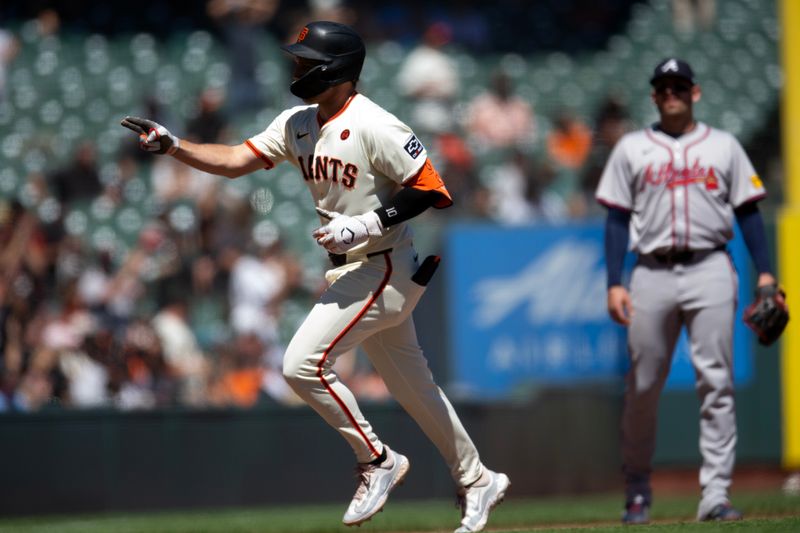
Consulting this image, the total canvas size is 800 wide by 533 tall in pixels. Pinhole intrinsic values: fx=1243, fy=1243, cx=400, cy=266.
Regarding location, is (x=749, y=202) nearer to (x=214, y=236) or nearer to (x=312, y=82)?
(x=312, y=82)

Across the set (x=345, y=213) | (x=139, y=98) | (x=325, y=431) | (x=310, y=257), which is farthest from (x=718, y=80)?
(x=345, y=213)

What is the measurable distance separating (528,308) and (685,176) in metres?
3.48

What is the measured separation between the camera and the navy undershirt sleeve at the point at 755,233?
5703 millimetres

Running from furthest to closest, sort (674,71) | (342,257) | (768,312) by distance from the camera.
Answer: (768,312) → (674,71) → (342,257)

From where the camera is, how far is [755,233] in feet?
18.8

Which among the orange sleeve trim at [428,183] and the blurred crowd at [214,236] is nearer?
the orange sleeve trim at [428,183]

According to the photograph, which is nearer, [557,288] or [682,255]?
[682,255]

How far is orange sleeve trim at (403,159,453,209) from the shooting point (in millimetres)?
4672

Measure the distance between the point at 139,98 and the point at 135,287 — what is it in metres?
2.45

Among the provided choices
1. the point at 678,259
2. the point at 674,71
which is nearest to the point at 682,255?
the point at 678,259

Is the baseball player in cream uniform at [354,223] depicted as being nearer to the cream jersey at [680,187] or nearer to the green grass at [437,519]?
the green grass at [437,519]

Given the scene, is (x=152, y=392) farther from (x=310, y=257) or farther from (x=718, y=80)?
(x=718, y=80)

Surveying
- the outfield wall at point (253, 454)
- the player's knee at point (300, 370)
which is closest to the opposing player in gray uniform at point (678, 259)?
the player's knee at point (300, 370)

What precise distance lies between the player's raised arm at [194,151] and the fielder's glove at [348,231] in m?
0.56
